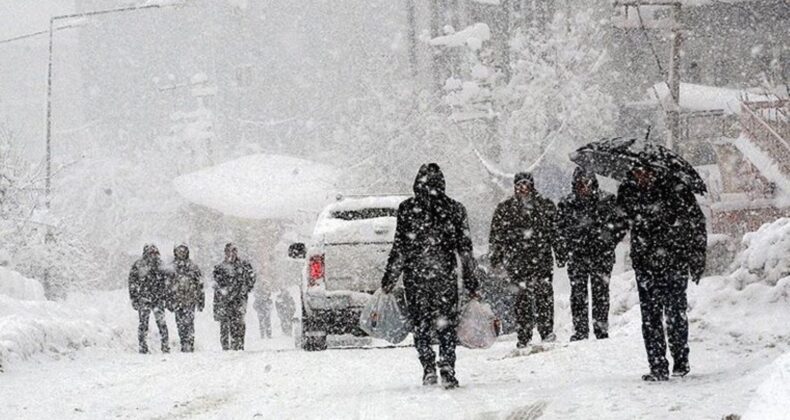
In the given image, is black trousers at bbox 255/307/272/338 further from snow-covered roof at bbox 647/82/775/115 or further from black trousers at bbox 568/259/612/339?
black trousers at bbox 568/259/612/339

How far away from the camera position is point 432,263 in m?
8.82

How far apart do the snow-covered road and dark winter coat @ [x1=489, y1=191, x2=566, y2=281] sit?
36.1 inches

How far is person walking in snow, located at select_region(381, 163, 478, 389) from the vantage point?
880 centimetres

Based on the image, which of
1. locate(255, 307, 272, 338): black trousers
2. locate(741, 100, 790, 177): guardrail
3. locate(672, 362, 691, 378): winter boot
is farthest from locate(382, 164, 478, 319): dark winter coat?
locate(255, 307, 272, 338): black trousers

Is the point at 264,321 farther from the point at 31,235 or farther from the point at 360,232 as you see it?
the point at 360,232

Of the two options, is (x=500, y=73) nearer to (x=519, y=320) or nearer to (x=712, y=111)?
(x=712, y=111)

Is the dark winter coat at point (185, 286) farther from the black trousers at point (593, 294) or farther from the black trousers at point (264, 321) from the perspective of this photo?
the black trousers at point (264, 321)

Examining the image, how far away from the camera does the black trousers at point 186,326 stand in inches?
656

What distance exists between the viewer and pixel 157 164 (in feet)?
172

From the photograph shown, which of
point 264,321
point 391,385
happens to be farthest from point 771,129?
point 391,385

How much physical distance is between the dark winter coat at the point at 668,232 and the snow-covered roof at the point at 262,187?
3199cm

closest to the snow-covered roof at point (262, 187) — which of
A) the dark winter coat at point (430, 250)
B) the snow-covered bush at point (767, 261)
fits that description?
the snow-covered bush at point (767, 261)

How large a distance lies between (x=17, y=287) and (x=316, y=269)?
36.9 ft

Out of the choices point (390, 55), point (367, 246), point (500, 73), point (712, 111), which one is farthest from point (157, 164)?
point (367, 246)
